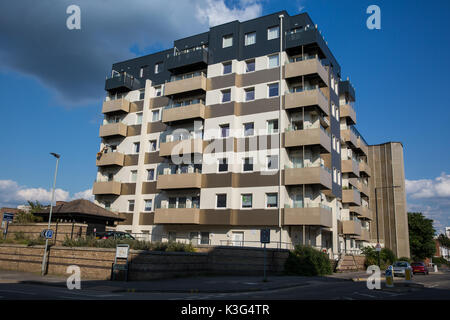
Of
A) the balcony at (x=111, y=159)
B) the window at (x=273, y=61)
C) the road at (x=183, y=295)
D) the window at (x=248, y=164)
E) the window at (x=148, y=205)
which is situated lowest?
the road at (x=183, y=295)

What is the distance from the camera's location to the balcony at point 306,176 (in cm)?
3481

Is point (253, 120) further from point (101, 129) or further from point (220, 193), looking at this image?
point (101, 129)

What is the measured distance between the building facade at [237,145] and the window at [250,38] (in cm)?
12

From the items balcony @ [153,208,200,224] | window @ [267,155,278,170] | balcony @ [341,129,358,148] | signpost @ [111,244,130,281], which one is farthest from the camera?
balcony @ [341,129,358,148]

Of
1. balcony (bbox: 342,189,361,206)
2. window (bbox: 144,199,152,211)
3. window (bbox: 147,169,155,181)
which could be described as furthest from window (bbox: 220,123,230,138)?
balcony (bbox: 342,189,361,206)

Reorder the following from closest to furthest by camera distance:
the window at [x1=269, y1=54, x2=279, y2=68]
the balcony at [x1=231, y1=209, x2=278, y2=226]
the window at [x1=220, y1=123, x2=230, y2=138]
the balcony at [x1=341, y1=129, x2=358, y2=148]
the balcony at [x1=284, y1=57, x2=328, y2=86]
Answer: the balcony at [x1=231, y1=209, x2=278, y2=226] → the balcony at [x1=284, y1=57, x2=328, y2=86] → the window at [x1=269, y1=54, x2=279, y2=68] → the window at [x1=220, y1=123, x2=230, y2=138] → the balcony at [x1=341, y1=129, x2=358, y2=148]

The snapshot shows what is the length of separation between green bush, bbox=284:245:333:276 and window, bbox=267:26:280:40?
2159 cm

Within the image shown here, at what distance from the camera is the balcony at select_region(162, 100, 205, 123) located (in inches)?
1624

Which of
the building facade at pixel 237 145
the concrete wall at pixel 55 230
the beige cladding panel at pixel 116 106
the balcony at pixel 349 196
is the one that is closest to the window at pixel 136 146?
the building facade at pixel 237 145

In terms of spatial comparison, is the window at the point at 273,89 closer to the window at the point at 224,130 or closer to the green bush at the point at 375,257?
the window at the point at 224,130

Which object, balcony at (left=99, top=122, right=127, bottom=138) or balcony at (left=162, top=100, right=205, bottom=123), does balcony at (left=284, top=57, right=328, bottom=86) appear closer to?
balcony at (left=162, top=100, right=205, bottom=123)

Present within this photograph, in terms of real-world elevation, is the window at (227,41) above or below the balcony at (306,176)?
above

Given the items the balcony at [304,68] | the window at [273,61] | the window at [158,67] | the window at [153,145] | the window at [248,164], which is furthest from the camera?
the window at [158,67]

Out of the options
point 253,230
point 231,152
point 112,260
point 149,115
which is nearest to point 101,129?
point 149,115
